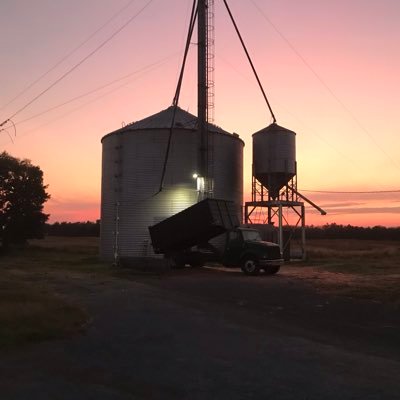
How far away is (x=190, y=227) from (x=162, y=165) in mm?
9255

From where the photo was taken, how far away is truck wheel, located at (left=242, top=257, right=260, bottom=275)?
24.7 meters

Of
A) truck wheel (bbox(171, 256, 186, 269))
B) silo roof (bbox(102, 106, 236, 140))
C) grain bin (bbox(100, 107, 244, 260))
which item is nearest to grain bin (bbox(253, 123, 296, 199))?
grain bin (bbox(100, 107, 244, 260))

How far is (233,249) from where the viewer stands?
2569 cm

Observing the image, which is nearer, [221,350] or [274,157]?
[221,350]

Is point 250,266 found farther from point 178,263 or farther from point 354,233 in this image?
point 354,233

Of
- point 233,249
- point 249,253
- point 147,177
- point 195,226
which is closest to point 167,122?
point 147,177

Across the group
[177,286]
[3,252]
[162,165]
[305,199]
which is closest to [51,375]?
[177,286]

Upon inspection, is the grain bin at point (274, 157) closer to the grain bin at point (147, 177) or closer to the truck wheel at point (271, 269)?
the grain bin at point (147, 177)

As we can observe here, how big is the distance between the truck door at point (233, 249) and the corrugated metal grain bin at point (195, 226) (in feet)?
2.25

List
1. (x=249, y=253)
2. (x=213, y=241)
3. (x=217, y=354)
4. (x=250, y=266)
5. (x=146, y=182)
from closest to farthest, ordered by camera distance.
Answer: (x=217, y=354) → (x=250, y=266) → (x=249, y=253) → (x=213, y=241) → (x=146, y=182)

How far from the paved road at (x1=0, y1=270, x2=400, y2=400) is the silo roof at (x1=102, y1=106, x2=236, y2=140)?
21528 millimetres

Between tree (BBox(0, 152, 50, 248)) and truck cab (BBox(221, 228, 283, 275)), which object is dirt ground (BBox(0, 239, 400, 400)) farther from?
tree (BBox(0, 152, 50, 248))

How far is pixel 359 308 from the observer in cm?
1462

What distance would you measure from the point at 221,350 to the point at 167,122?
28990mm
